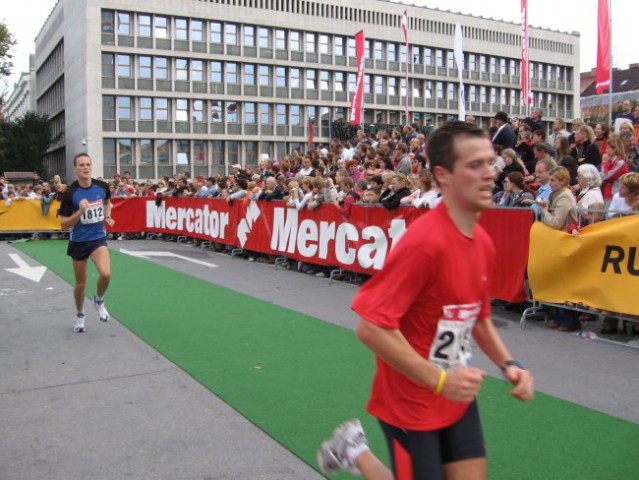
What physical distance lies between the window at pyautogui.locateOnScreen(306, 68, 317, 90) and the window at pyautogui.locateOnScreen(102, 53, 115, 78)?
19.5 meters

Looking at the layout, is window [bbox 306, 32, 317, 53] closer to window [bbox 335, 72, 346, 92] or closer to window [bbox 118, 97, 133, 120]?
window [bbox 335, 72, 346, 92]

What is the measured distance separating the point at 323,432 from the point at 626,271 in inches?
171

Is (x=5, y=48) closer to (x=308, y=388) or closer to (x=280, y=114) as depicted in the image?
(x=280, y=114)

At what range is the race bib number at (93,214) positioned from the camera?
8.63 meters

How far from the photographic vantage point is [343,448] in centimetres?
304

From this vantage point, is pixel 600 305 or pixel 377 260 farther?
pixel 377 260

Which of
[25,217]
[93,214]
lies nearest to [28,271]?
[93,214]

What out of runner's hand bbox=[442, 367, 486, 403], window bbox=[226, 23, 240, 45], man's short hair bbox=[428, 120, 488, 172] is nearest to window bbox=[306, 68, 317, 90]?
window bbox=[226, 23, 240, 45]

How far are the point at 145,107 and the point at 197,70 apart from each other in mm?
6353

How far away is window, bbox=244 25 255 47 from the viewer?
216ft

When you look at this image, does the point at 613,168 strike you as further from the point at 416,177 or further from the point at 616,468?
the point at 616,468

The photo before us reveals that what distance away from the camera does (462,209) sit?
8.54ft

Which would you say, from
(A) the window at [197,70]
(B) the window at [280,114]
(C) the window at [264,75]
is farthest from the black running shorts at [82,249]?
(C) the window at [264,75]

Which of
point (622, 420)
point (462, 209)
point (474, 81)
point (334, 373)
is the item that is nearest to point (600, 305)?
point (622, 420)
